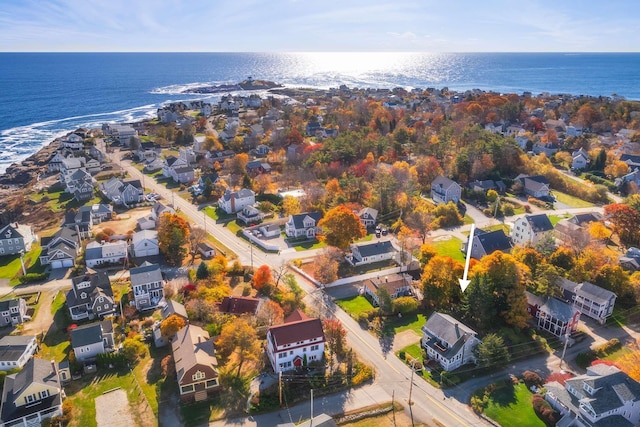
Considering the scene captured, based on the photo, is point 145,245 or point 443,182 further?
point 443,182

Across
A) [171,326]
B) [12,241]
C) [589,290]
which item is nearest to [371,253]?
[589,290]

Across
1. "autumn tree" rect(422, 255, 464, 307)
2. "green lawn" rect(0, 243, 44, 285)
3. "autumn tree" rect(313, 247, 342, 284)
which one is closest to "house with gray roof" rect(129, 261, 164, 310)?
"autumn tree" rect(313, 247, 342, 284)

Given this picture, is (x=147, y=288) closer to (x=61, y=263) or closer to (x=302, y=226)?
(x=61, y=263)

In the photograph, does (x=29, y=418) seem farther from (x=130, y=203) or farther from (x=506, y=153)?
(x=506, y=153)

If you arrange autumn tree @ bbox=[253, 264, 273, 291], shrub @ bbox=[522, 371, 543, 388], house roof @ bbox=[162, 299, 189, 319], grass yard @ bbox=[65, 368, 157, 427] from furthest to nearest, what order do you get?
autumn tree @ bbox=[253, 264, 273, 291] → house roof @ bbox=[162, 299, 189, 319] → shrub @ bbox=[522, 371, 543, 388] → grass yard @ bbox=[65, 368, 157, 427]

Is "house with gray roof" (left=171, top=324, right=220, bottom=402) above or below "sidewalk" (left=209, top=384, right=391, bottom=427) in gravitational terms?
above

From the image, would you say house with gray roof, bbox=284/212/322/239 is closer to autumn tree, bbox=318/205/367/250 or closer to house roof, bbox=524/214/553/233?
A: autumn tree, bbox=318/205/367/250
